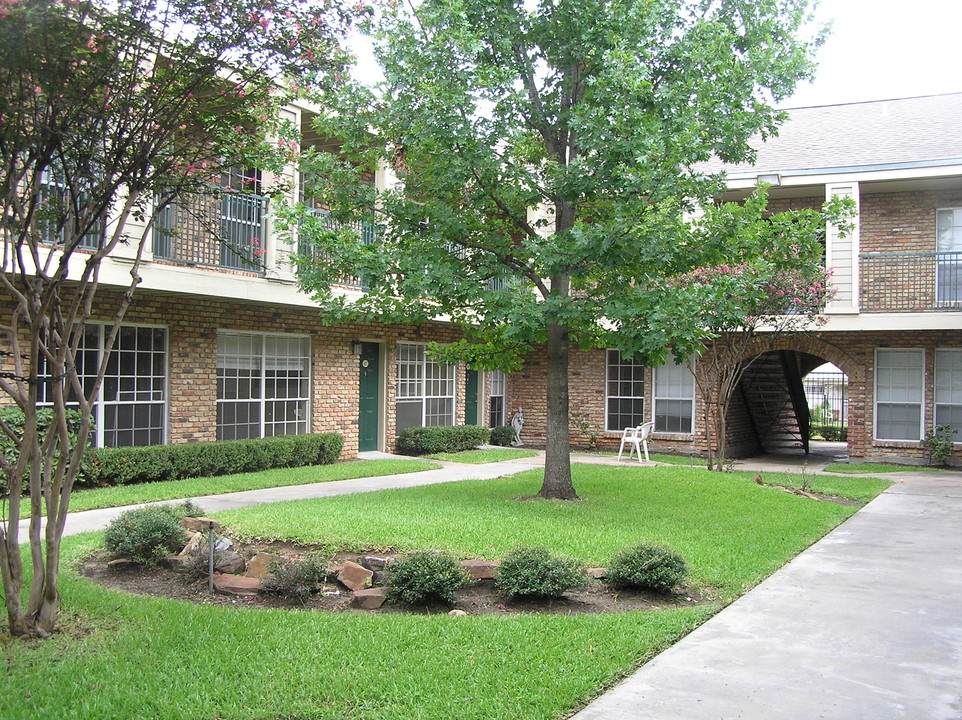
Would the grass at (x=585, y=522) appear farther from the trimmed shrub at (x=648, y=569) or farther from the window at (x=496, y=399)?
the window at (x=496, y=399)

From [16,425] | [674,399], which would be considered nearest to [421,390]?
[674,399]

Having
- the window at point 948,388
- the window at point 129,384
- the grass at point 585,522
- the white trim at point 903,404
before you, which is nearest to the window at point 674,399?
the white trim at point 903,404

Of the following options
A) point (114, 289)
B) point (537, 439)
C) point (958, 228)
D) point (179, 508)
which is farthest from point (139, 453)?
point (958, 228)

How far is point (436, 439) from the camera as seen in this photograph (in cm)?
1817

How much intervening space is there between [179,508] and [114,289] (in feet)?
15.8

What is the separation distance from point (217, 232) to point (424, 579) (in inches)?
308

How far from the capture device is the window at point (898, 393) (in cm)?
1812

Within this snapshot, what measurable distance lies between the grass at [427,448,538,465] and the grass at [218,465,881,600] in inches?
173

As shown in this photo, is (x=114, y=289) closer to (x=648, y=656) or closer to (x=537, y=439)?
(x=648, y=656)

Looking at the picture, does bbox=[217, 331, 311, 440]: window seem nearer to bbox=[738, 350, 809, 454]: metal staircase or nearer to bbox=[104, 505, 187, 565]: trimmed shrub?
bbox=[104, 505, 187, 565]: trimmed shrub

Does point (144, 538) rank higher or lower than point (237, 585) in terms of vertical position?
higher

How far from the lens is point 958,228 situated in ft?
59.0

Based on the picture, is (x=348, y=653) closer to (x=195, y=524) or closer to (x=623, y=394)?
(x=195, y=524)

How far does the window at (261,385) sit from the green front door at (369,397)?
173cm
